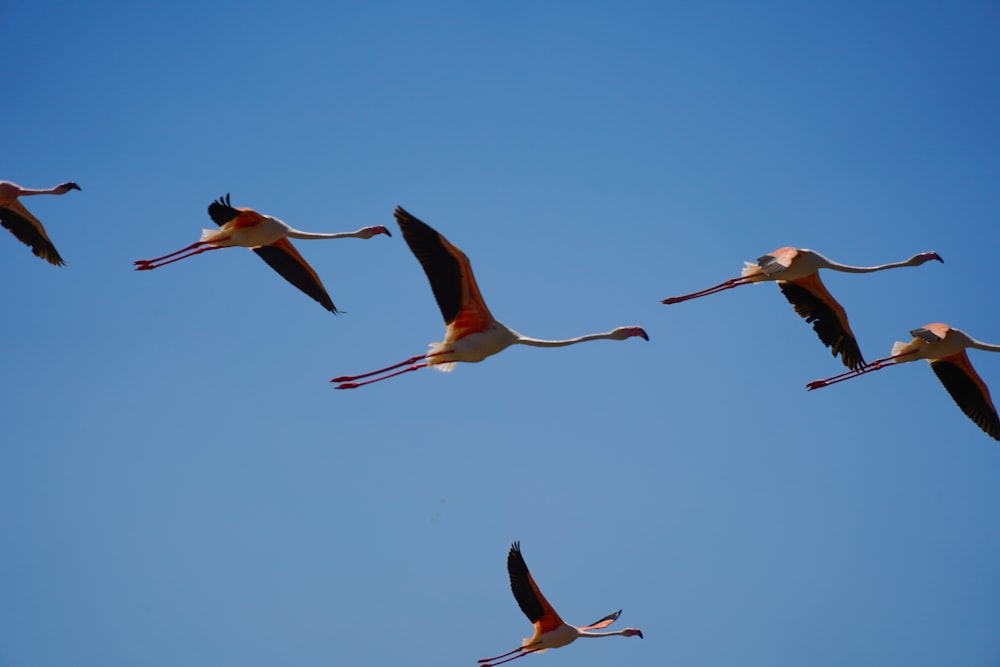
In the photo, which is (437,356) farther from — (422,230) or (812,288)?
(812,288)

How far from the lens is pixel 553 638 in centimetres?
1655

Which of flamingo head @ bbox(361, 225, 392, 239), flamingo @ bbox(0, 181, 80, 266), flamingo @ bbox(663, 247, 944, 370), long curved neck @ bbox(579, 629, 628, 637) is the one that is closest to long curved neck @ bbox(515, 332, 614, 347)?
flamingo @ bbox(663, 247, 944, 370)

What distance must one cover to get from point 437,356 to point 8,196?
720cm

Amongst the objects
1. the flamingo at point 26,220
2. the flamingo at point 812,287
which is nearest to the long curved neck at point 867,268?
the flamingo at point 812,287

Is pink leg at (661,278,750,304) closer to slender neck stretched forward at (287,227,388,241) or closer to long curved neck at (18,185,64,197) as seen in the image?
slender neck stretched forward at (287,227,388,241)

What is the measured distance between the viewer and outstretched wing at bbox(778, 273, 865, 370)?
16562 mm

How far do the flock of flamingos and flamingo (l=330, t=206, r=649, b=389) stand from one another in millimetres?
12

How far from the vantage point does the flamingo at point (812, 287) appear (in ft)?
51.4

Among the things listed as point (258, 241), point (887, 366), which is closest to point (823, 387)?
point (887, 366)

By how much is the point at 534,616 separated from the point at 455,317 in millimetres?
5176

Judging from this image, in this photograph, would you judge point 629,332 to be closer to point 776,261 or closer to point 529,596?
point 776,261

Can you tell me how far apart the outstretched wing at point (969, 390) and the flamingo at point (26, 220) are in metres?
12.6

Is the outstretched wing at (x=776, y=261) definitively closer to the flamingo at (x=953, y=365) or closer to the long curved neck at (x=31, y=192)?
the flamingo at (x=953, y=365)

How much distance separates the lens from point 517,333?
45.4 ft
